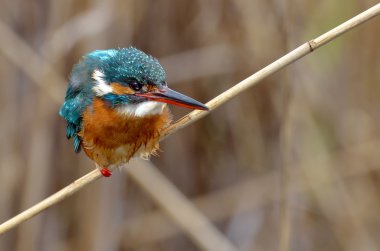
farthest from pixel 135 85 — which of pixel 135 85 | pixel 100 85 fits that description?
pixel 100 85

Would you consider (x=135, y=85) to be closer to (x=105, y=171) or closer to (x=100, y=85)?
(x=100, y=85)

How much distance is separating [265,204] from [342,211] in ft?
2.01

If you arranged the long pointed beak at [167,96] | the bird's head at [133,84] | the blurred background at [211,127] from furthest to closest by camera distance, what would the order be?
the blurred background at [211,127], the bird's head at [133,84], the long pointed beak at [167,96]

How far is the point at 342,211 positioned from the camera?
4297mm

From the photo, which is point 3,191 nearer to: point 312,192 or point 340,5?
point 312,192

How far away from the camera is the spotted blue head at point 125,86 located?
2.79 m

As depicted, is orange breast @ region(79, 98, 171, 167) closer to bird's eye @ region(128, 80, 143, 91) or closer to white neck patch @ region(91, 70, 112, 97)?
white neck patch @ region(91, 70, 112, 97)

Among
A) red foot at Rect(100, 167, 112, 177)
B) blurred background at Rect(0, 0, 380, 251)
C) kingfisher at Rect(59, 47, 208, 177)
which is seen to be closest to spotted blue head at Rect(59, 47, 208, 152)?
kingfisher at Rect(59, 47, 208, 177)

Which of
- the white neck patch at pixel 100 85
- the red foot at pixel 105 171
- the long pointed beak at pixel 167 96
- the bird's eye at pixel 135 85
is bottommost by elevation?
the red foot at pixel 105 171

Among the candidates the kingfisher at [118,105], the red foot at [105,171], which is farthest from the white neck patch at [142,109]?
the red foot at [105,171]

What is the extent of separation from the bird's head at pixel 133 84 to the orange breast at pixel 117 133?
0.04 metres

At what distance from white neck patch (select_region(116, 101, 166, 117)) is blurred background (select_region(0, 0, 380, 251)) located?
3.72 feet

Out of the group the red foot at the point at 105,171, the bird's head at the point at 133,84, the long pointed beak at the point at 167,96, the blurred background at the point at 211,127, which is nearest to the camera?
the long pointed beak at the point at 167,96

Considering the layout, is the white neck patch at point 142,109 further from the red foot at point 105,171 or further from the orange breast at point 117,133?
the red foot at point 105,171
